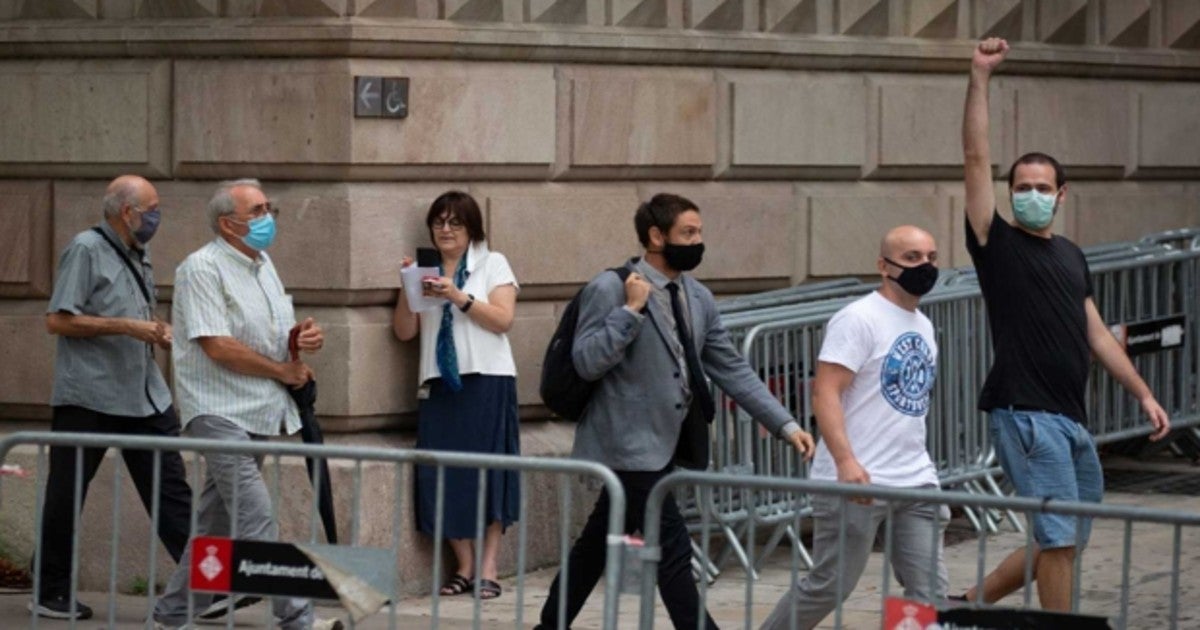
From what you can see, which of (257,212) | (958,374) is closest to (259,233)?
(257,212)

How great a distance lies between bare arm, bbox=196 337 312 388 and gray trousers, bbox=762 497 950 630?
212 cm

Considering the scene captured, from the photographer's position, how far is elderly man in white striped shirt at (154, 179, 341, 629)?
9.28 metres

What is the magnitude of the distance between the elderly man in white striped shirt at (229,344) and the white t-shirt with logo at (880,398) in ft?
6.61

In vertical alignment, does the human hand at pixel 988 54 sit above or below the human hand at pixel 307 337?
above

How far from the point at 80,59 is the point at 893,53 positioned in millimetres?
3853

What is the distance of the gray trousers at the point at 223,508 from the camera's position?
858cm

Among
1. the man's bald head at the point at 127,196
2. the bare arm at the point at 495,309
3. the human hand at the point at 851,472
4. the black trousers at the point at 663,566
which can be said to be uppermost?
the man's bald head at the point at 127,196

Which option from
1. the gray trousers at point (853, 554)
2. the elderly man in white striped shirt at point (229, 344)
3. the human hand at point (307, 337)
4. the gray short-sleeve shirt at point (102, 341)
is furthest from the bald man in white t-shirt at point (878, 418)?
the gray short-sleeve shirt at point (102, 341)

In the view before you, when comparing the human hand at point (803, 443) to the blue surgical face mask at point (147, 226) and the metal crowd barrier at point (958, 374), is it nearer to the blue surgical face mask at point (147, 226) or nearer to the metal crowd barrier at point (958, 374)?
the metal crowd barrier at point (958, 374)

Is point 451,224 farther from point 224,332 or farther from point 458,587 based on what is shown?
point 224,332

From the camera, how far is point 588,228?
1138cm

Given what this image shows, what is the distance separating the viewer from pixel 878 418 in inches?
332

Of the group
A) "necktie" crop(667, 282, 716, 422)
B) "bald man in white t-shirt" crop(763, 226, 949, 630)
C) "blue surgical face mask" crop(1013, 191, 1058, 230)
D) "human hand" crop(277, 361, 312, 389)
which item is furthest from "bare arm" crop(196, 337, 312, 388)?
"blue surgical face mask" crop(1013, 191, 1058, 230)

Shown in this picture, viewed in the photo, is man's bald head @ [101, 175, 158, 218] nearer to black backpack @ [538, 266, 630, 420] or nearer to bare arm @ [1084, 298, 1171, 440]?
black backpack @ [538, 266, 630, 420]
